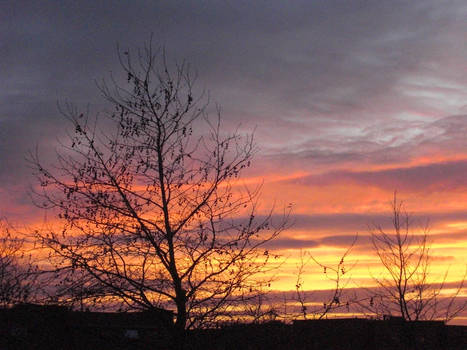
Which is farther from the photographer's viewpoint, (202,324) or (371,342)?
(371,342)

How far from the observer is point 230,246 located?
11.0 metres

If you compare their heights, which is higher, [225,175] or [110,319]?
[225,175]

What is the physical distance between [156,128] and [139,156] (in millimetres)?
687

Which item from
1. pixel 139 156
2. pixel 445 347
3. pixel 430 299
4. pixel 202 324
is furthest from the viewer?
pixel 445 347

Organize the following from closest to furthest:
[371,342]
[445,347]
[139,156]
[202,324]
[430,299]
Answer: [202,324] → [139,156] → [430,299] → [445,347] → [371,342]

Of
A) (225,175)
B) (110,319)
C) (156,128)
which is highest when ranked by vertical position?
(156,128)

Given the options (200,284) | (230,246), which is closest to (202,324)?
(200,284)

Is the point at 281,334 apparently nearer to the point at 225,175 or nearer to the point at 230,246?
the point at 230,246

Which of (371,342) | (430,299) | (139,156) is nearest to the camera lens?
(139,156)

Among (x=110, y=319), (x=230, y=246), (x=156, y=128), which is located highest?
(x=156, y=128)

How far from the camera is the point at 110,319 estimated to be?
11.0 m

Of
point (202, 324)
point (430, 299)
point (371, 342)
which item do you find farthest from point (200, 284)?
point (371, 342)

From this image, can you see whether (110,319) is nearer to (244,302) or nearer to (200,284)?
(200,284)

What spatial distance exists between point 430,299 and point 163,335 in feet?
26.1
